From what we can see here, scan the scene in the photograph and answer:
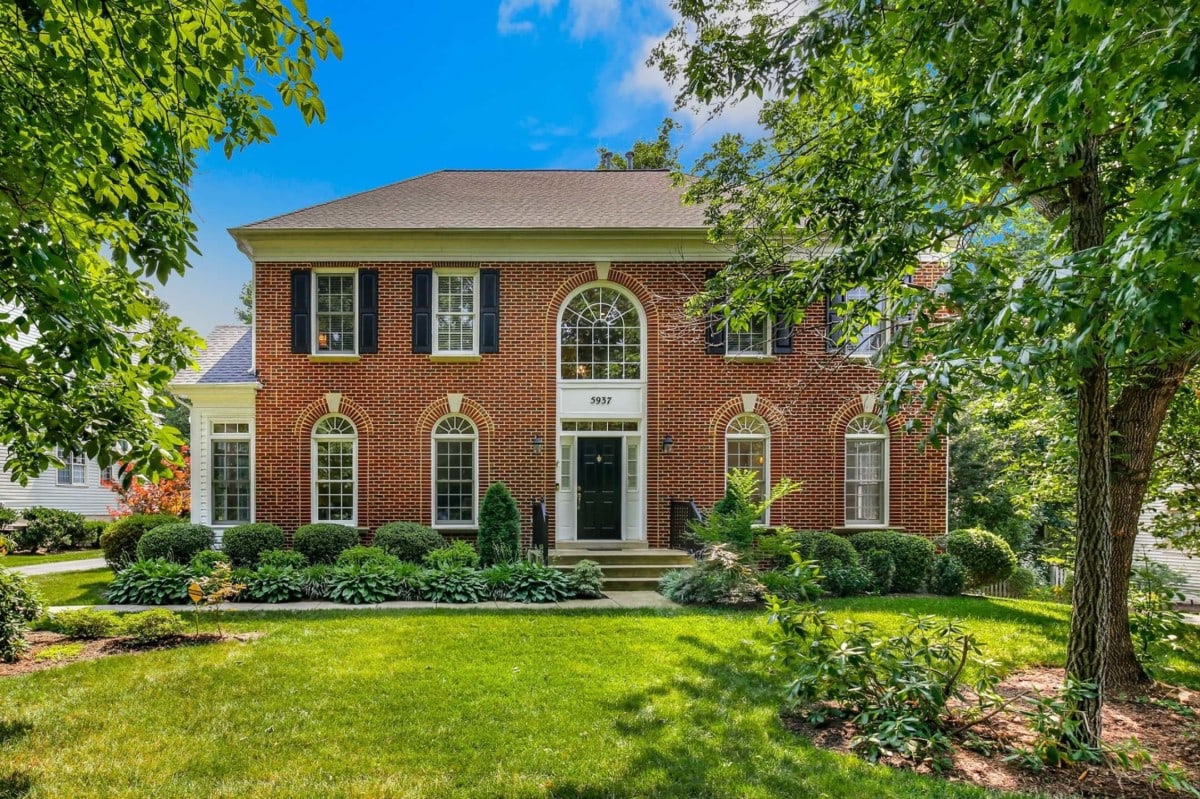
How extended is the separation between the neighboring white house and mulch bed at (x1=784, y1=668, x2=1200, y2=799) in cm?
2079

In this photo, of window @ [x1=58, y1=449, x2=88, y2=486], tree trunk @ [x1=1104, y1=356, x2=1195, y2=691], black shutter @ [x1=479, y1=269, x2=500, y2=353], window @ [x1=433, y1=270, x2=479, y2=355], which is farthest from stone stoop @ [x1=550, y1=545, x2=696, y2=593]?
window @ [x1=58, y1=449, x2=88, y2=486]

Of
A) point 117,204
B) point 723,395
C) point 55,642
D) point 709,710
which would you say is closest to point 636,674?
point 709,710

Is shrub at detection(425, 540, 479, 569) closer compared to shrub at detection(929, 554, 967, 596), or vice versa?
shrub at detection(425, 540, 479, 569)

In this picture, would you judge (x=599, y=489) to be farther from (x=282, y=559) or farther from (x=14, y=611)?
(x=14, y=611)

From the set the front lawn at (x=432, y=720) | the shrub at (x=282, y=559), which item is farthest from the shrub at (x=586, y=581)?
the shrub at (x=282, y=559)

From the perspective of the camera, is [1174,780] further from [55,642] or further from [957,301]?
[55,642]

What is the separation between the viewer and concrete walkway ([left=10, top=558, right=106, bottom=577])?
12.8 meters

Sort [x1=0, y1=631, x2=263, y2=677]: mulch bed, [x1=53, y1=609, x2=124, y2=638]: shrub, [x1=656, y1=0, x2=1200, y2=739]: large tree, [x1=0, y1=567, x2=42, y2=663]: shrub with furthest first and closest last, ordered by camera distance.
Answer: [x1=53, y1=609, x2=124, y2=638]: shrub, [x1=0, y1=567, x2=42, y2=663]: shrub, [x1=0, y1=631, x2=263, y2=677]: mulch bed, [x1=656, y1=0, x2=1200, y2=739]: large tree

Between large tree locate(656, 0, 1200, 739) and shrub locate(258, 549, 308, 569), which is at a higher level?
large tree locate(656, 0, 1200, 739)

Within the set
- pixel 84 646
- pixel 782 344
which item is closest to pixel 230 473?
pixel 84 646

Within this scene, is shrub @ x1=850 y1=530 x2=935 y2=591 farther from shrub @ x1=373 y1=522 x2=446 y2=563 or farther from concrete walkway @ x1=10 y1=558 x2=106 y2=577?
concrete walkway @ x1=10 y1=558 x2=106 y2=577

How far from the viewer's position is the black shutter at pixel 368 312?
12539 millimetres

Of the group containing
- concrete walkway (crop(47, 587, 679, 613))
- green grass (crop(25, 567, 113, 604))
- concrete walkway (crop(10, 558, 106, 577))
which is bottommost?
concrete walkway (crop(10, 558, 106, 577))

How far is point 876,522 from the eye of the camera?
1281cm
